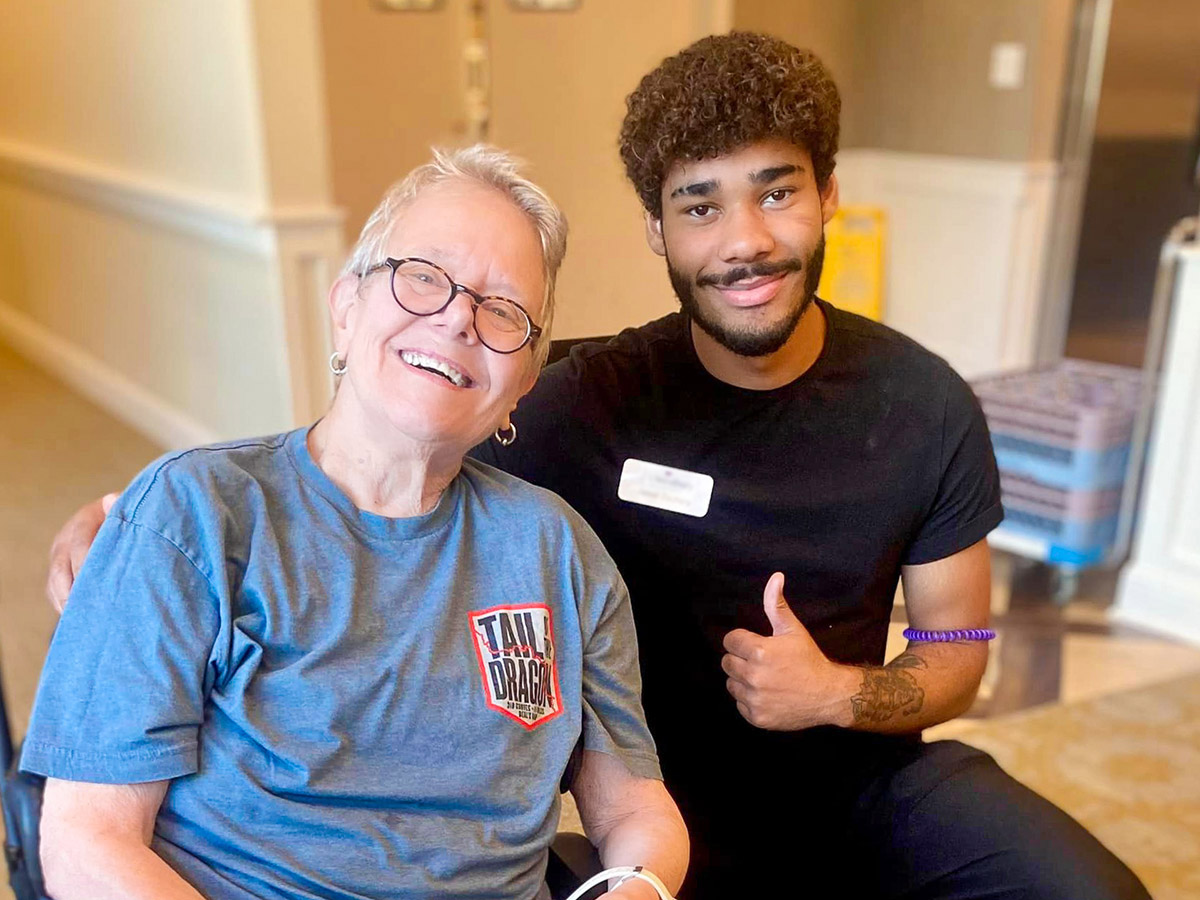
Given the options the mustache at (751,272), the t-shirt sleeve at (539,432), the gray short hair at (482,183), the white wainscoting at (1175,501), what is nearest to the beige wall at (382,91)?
the white wainscoting at (1175,501)

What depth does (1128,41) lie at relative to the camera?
3941mm

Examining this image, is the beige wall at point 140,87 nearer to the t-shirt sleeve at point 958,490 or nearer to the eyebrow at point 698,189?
the eyebrow at point 698,189

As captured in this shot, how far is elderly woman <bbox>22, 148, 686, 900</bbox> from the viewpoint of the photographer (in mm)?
850

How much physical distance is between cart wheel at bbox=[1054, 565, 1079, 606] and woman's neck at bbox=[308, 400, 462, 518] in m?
2.50

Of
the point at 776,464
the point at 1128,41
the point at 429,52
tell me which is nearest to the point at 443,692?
the point at 776,464

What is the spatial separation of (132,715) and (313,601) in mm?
170

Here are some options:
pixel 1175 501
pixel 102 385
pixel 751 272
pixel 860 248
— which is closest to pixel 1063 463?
pixel 1175 501

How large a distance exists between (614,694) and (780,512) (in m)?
0.36

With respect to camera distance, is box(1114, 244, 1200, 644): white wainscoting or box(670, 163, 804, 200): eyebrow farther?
box(1114, 244, 1200, 644): white wainscoting

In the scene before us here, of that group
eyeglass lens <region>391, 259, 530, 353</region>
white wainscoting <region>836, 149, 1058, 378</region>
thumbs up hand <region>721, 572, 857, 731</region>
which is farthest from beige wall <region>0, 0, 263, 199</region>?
white wainscoting <region>836, 149, 1058, 378</region>

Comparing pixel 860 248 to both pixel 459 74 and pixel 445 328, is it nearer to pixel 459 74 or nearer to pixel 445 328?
pixel 459 74

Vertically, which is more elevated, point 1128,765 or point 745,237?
point 745,237

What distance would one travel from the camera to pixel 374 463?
3.25ft

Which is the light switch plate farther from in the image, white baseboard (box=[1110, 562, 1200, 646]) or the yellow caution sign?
white baseboard (box=[1110, 562, 1200, 646])
